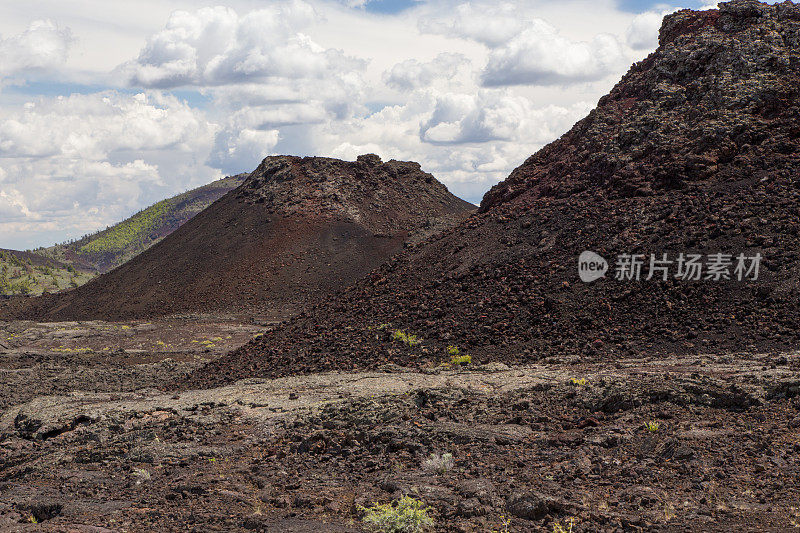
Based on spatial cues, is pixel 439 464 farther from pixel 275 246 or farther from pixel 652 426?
pixel 275 246

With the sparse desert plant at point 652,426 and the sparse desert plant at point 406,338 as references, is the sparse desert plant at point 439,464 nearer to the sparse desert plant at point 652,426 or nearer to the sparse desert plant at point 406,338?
the sparse desert plant at point 652,426

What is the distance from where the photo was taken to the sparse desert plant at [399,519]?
7.07 m

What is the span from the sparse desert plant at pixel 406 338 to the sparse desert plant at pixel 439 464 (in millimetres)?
8303

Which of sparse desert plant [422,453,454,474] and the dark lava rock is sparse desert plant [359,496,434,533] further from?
the dark lava rock

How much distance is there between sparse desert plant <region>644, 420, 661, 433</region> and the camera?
31.0ft

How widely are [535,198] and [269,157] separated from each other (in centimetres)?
3963

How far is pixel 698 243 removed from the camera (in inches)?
676

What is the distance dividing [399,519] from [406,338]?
35.9 ft

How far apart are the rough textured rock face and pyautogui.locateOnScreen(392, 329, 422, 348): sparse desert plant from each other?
0.17 meters

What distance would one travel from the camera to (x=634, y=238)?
60.0 ft

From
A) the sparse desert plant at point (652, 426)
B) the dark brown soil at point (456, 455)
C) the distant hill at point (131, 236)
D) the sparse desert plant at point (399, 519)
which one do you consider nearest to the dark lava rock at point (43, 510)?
the dark brown soil at point (456, 455)

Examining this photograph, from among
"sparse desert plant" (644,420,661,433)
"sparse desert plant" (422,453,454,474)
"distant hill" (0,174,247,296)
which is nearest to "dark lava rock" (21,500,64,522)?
"sparse desert plant" (422,453,454,474)

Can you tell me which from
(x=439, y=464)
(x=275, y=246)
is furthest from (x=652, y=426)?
(x=275, y=246)

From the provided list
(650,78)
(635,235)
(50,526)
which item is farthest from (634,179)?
(50,526)
